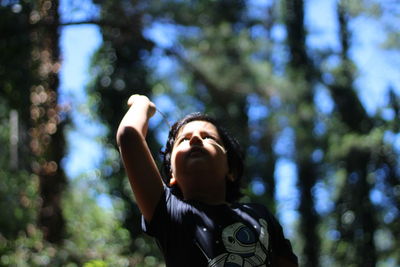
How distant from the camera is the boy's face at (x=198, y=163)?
4.93 feet

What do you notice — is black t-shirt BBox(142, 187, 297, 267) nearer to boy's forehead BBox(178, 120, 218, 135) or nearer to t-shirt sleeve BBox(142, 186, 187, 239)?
t-shirt sleeve BBox(142, 186, 187, 239)

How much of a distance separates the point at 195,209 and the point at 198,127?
1.05ft

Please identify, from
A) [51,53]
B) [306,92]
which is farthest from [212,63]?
[306,92]

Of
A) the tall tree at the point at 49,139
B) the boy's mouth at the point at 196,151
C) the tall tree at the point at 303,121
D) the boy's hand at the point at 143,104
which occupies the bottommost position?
the tall tree at the point at 303,121

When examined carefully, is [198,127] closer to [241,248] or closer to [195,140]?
[195,140]

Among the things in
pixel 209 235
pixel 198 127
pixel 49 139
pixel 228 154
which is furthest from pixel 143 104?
pixel 49 139

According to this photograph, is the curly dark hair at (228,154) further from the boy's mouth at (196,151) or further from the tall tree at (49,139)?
the tall tree at (49,139)

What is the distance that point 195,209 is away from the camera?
1432 mm

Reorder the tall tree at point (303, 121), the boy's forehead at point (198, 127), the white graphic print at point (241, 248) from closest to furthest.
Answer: the white graphic print at point (241, 248), the boy's forehead at point (198, 127), the tall tree at point (303, 121)

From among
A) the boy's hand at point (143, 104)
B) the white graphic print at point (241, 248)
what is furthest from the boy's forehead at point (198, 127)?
the white graphic print at point (241, 248)

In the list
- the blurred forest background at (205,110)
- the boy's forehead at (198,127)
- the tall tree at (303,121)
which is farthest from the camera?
the tall tree at (303,121)

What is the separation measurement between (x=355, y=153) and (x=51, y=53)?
6.95 m

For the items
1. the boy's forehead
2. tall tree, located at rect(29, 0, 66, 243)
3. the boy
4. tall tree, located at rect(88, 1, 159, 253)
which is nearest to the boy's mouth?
the boy

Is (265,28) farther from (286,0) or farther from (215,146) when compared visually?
(215,146)
